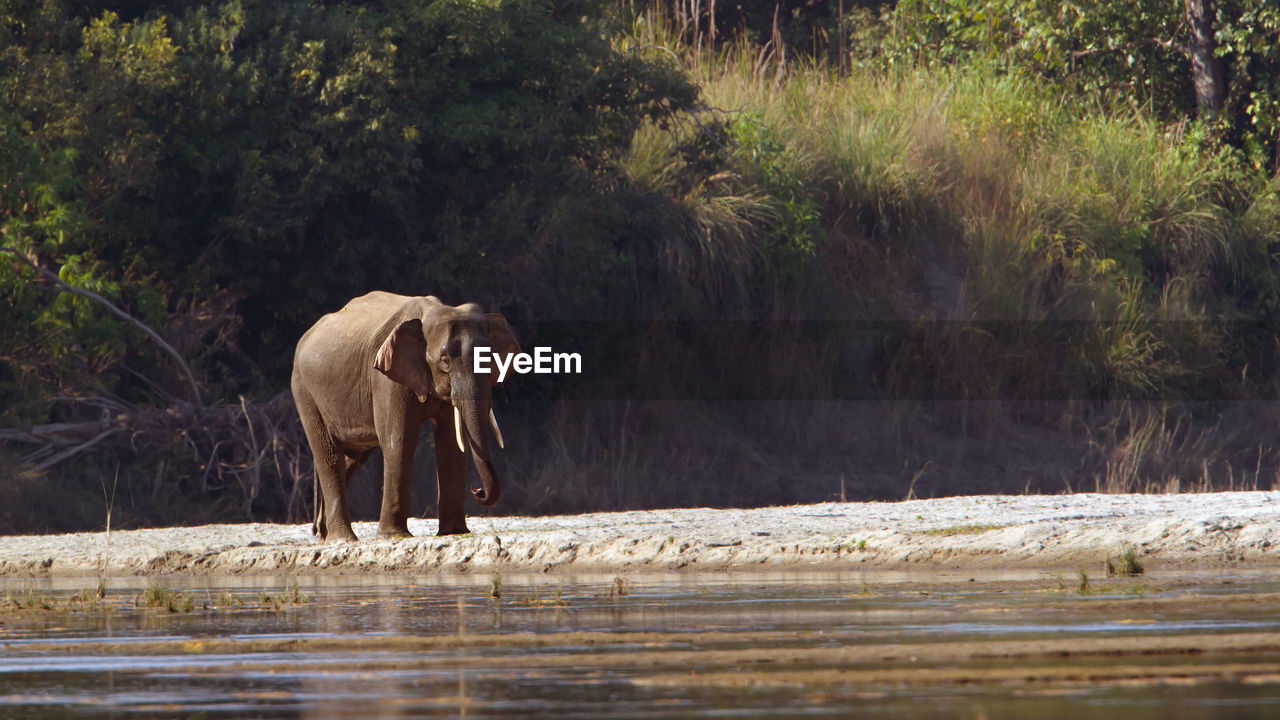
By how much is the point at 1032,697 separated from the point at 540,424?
627 inches

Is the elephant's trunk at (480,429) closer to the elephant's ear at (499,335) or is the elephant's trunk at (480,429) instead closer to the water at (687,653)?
the elephant's ear at (499,335)

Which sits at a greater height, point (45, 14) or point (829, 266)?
point (45, 14)

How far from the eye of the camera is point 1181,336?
74.2ft

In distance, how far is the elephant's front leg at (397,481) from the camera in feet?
37.6

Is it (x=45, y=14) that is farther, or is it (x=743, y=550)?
(x=45, y=14)

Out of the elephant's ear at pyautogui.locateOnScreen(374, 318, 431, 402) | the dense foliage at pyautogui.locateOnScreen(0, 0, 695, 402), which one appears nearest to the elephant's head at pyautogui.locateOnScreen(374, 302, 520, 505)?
the elephant's ear at pyautogui.locateOnScreen(374, 318, 431, 402)

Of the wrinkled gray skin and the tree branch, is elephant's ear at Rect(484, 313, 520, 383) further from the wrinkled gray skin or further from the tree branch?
the tree branch

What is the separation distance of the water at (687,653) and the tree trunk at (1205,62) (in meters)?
16.8

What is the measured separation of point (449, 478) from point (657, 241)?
8.75 m

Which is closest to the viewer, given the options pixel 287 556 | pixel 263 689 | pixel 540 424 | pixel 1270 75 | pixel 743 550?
pixel 263 689

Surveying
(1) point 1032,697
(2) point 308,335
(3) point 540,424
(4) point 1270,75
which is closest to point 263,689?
(1) point 1032,697

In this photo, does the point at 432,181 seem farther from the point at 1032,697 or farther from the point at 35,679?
the point at 1032,697

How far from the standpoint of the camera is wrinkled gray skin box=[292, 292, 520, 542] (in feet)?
36.2

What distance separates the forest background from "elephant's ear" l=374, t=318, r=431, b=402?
602 centimetres
